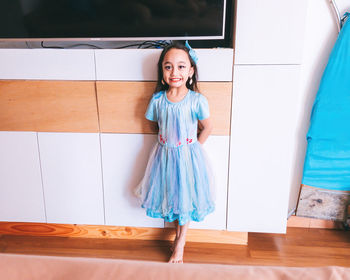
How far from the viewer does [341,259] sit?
152cm

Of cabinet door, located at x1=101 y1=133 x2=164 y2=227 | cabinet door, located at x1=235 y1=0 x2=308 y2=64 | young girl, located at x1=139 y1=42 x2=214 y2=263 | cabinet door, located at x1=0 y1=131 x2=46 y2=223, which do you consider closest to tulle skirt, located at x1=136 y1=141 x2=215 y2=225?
young girl, located at x1=139 y1=42 x2=214 y2=263

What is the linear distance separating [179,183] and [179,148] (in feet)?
0.58

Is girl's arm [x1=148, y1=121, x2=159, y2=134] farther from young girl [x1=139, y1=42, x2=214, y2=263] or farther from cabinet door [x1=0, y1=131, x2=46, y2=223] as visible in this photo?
cabinet door [x1=0, y1=131, x2=46, y2=223]

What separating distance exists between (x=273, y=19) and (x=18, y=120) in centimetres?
146

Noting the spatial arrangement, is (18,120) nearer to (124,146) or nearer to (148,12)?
(124,146)

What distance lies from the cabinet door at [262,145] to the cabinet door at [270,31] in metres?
0.05

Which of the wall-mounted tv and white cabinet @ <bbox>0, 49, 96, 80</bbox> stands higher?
the wall-mounted tv

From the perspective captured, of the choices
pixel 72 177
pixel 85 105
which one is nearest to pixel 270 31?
pixel 85 105

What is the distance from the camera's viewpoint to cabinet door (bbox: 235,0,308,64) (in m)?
1.29

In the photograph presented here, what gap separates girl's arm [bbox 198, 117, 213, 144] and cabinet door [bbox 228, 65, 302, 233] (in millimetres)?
135

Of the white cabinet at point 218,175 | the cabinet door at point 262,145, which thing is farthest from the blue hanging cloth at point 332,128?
the white cabinet at point 218,175

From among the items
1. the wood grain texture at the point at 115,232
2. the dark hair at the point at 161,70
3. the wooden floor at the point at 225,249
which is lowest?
the wooden floor at the point at 225,249

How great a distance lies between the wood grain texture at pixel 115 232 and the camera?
165 centimetres

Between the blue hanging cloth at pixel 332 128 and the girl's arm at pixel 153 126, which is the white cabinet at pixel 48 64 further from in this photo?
the blue hanging cloth at pixel 332 128
